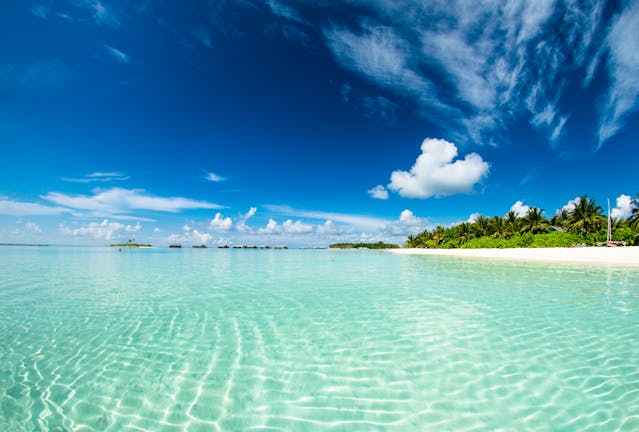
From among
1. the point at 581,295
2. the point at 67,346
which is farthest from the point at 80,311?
the point at 581,295

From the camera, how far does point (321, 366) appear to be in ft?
16.8

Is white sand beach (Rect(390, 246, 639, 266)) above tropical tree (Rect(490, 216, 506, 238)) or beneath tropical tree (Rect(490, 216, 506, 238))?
beneath

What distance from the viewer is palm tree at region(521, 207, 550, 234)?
51.5 meters

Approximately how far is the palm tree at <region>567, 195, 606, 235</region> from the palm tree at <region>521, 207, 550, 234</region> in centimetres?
398

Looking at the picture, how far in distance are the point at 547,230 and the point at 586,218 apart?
656 cm

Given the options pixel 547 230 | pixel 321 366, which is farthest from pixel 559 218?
pixel 321 366

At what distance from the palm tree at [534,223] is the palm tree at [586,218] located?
398 cm

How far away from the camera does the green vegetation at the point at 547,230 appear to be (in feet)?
138

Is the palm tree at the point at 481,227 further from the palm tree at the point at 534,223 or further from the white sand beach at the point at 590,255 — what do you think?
the white sand beach at the point at 590,255

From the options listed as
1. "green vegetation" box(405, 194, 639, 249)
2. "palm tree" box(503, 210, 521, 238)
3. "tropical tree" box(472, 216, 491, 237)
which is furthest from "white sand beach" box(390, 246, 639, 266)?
"tropical tree" box(472, 216, 491, 237)

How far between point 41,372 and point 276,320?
4732 mm

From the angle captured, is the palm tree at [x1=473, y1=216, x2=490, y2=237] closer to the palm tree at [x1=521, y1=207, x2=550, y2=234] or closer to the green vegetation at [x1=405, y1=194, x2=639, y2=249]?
the green vegetation at [x1=405, y1=194, x2=639, y2=249]

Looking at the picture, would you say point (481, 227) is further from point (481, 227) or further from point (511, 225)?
point (511, 225)

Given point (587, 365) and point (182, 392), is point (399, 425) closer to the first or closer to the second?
point (182, 392)
